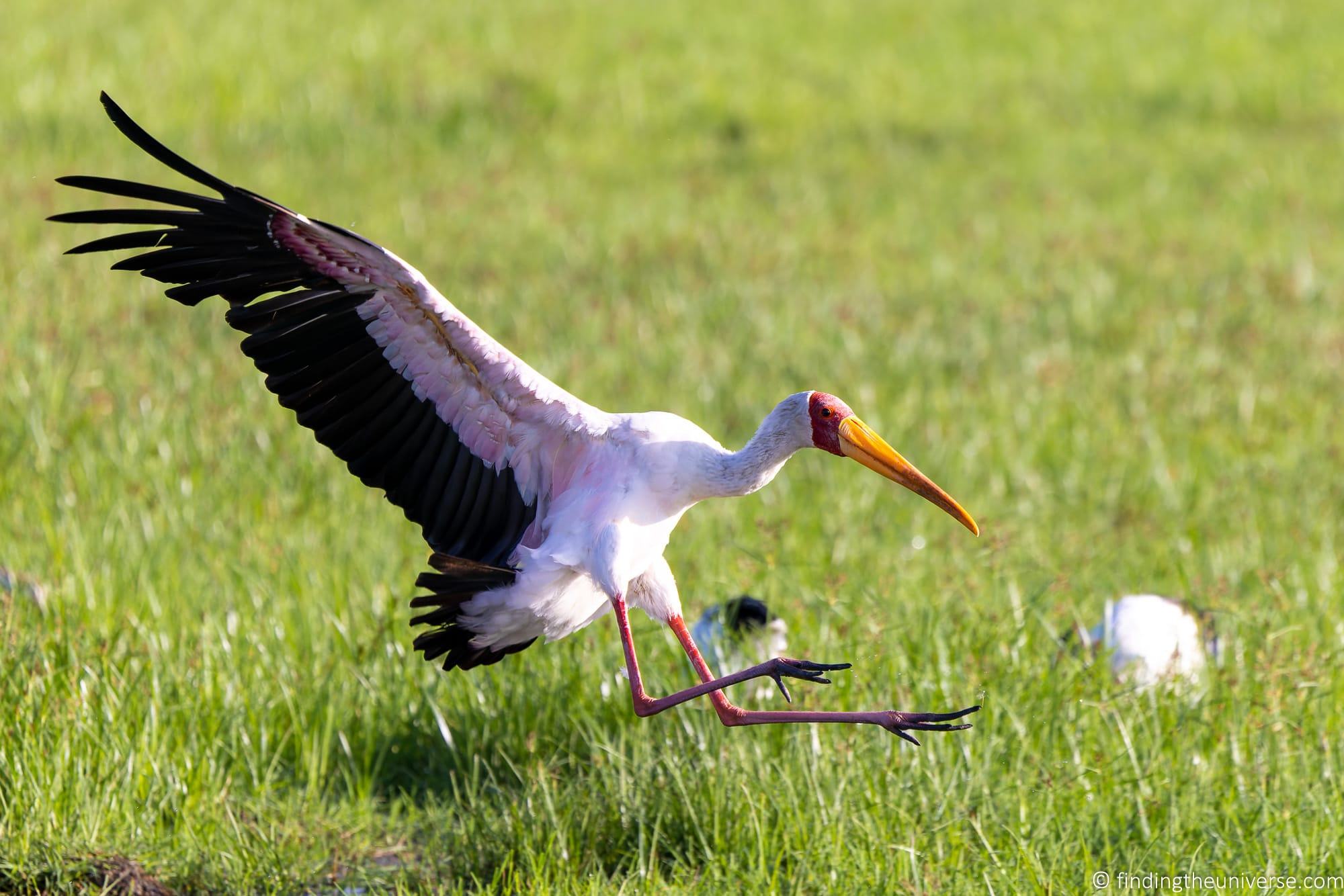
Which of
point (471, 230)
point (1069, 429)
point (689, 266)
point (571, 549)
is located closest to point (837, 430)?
point (571, 549)

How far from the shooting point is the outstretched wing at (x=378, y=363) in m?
3.27

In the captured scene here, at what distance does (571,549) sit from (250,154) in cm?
852

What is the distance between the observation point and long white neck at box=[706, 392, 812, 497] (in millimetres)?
3311

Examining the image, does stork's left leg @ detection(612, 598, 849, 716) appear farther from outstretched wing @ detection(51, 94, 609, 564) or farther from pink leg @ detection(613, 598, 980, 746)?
outstretched wing @ detection(51, 94, 609, 564)

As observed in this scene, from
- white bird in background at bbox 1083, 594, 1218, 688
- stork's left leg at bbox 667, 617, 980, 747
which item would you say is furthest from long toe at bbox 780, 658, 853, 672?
white bird in background at bbox 1083, 594, 1218, 688

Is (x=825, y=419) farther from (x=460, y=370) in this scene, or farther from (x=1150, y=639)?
(x=1150, y=639)

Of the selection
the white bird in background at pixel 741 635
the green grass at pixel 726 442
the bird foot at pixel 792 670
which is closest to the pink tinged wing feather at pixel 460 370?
the bird foot at pixel 792 670

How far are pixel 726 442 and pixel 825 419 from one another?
3.37 meters

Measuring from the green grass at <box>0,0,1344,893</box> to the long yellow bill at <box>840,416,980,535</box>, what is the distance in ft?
2.48

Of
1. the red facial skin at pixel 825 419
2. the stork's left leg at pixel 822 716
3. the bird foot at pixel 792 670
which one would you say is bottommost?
the stork's left leg at pixel 822 716

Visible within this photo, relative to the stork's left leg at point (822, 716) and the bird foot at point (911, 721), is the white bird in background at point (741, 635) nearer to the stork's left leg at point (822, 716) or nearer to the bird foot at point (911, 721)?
the stork's left leg at point (822, 716)

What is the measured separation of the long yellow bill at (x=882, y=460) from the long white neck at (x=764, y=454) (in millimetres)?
84

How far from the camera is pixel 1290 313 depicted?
898cm

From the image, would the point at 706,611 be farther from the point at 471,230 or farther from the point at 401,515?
the point at 471,230
